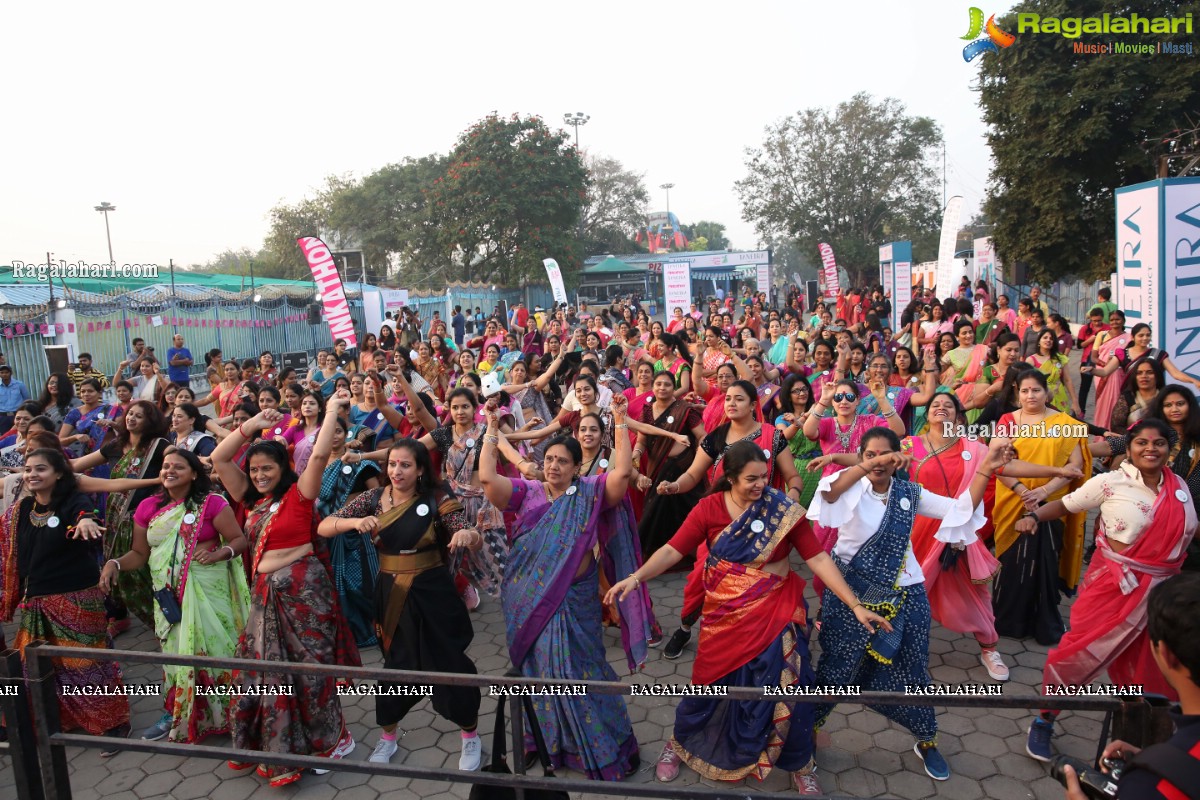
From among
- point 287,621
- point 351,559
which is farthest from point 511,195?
point 287,621

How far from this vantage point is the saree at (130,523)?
466 cm

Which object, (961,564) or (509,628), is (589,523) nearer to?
(509,628)

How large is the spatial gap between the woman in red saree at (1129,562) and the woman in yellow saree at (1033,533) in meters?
1.03

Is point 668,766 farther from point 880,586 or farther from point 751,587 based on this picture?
point 880,586

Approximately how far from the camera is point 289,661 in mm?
3418

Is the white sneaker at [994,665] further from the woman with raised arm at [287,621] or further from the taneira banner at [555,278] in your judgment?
the taneira banner at [555,278]

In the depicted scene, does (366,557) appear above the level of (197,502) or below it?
below

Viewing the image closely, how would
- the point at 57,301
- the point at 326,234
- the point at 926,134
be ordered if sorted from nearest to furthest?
the point at 57,301 → the point at 926,134 → the point at 326,234

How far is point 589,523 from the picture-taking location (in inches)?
132

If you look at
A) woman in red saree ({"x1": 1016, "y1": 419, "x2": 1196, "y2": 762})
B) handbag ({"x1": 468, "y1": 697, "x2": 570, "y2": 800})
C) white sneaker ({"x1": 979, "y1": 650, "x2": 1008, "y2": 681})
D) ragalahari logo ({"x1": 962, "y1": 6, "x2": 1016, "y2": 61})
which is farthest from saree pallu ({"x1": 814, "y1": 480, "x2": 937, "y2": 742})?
ragalahari logo ({"x1": 962, "y1": 6, "x2": 1016, "y2": 61})

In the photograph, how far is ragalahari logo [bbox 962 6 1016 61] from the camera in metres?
16.5

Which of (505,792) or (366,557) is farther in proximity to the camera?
(366,557)

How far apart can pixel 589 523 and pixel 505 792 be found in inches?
43.7

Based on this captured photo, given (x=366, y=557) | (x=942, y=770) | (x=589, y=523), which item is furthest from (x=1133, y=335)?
(x=366, y=557)
